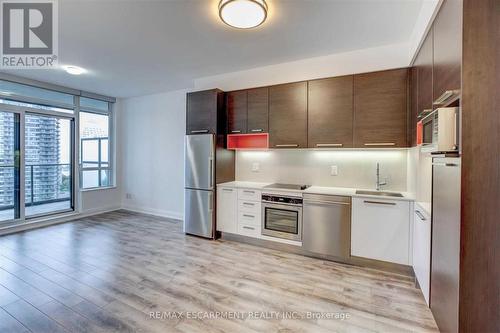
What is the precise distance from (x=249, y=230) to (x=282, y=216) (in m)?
0.61

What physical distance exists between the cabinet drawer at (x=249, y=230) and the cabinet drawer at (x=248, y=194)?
0.42 metres

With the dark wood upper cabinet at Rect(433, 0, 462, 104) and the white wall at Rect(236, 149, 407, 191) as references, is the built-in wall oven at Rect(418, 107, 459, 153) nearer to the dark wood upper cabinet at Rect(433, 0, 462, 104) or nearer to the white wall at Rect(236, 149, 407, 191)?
the dark wood upper cabinet at Rect(433, 0, 462, 104)

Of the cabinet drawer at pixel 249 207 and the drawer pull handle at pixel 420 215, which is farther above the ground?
the drawer pull handle at pixel 420 215

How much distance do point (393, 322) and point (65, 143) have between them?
6309 mm

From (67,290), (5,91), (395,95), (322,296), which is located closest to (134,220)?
(67,290)

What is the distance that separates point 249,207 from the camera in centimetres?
369

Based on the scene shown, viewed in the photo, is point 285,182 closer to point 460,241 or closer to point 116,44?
point 460,241

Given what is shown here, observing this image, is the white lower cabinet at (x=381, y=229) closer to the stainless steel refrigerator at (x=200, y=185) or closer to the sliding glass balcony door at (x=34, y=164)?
the stainless steel refrigerator at (x=200, y=185)

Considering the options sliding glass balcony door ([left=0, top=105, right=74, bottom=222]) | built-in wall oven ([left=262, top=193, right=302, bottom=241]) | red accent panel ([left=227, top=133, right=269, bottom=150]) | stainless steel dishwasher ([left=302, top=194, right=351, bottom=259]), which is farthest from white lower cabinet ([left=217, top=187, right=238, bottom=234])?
sliding glass balcony door ([left=0, top=105, right=74, bottom=222])

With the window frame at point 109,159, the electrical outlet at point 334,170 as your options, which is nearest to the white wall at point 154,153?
the window frame at point 109,159

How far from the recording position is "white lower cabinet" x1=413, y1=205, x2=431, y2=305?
6.70 feet

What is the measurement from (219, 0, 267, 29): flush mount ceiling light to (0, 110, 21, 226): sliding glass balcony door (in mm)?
4496

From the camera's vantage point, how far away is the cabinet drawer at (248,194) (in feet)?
11.9

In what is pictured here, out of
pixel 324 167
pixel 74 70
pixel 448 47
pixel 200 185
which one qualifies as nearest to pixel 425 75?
pixel 448 47
